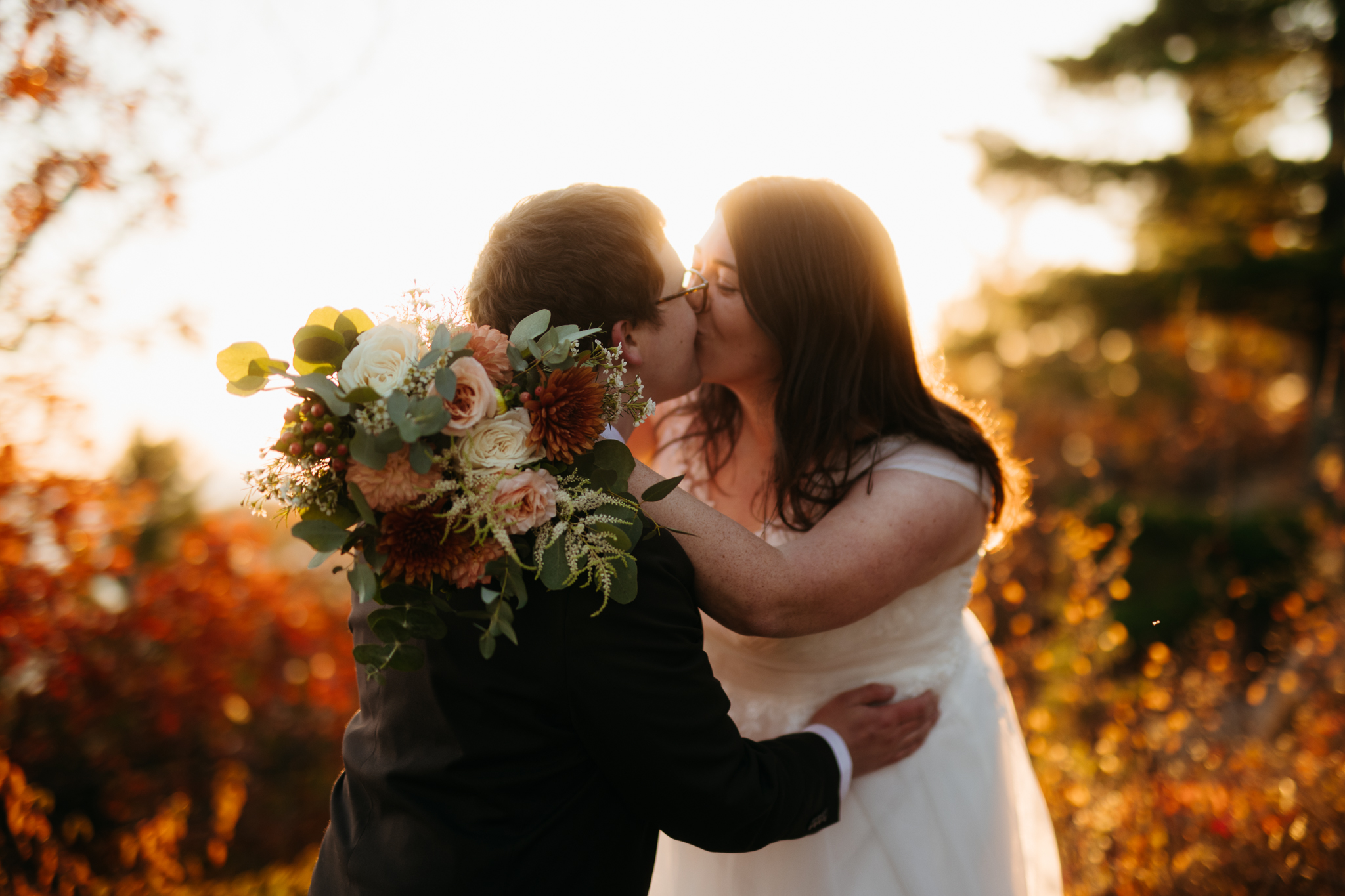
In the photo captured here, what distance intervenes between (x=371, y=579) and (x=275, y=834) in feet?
12.3

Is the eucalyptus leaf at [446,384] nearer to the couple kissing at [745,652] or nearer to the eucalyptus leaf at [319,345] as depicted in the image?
the eucalyptus leaf at [319,345]

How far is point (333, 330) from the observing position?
1.49 m

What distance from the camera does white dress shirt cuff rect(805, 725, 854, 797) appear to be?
203 cm

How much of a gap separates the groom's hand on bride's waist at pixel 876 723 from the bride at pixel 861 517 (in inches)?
2.9

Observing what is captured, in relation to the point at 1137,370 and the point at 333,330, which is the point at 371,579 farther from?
the point at 1137,370

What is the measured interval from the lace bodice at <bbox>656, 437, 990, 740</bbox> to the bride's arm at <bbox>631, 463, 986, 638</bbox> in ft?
0.34

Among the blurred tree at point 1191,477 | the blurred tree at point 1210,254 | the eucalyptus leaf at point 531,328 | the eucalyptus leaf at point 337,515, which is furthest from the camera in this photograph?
the blurred tree at point 1210,254

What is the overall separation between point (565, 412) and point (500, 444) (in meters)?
0.13

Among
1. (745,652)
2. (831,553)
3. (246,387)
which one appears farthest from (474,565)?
(745,652)

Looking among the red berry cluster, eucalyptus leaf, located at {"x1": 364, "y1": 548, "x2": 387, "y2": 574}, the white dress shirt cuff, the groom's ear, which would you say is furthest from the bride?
the red berry cluster

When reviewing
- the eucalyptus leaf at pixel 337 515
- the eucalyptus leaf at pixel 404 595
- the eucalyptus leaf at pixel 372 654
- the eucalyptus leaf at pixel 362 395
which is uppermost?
the eucalyptus leaf at pixel 362 395

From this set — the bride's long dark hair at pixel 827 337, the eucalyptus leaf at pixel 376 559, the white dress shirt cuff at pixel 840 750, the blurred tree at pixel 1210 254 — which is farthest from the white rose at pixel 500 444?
the blurred tree at pixel 1210 254

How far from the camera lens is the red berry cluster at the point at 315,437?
1365mm

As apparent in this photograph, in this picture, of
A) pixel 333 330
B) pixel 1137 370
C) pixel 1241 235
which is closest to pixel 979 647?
pixel 333 330
